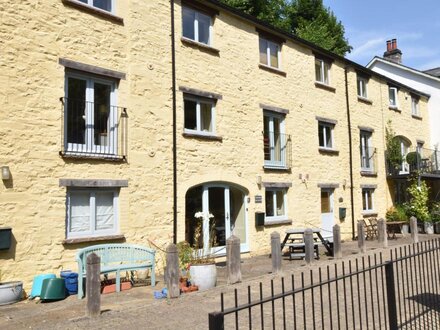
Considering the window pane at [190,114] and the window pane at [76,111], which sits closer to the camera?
the window pane at [76,111]

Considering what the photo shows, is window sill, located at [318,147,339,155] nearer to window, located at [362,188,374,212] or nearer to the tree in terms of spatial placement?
window, located at [362,188,374,212]

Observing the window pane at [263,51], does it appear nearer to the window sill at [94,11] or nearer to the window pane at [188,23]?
the window pane at [188,23]

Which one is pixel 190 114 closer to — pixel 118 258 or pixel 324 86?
pixel 118 258

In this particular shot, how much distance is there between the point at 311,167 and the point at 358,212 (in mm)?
4207

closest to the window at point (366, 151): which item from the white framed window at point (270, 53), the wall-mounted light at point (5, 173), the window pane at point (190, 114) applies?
the white framed window at point (270, 53)

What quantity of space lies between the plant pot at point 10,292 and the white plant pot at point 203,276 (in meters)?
3.44

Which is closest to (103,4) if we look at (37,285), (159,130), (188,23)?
(188,23)

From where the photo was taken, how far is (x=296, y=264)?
468 inches

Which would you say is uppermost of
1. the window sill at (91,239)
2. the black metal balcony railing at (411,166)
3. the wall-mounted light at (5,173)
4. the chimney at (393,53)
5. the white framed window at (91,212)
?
the chimney at (393,53)

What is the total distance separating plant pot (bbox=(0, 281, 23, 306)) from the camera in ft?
25.5

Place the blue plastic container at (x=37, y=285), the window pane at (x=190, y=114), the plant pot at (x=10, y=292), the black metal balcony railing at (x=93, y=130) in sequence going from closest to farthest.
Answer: the plant pot at (x=10, y=292) < the blue plastic container at (x=37, y=285) < the black metal balcony railing at (x=93, y=130) < the window pane at (x=190, y=114)

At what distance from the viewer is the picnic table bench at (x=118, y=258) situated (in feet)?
28.0

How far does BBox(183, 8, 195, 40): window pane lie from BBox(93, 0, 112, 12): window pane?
266cm

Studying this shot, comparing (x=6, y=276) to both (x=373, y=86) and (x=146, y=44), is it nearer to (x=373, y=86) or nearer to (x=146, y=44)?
(x=146, y=44)
